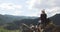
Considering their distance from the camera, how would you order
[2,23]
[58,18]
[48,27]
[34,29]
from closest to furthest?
[34,29] → [48,27] → [58,18] → [2,23]

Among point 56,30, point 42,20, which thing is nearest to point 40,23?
point 42,20

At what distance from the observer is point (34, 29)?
29.2 feet

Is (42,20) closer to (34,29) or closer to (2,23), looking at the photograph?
(34,29)

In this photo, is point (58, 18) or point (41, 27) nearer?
point (41, 27)

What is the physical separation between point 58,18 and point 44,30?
805cm

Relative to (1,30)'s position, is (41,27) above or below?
above

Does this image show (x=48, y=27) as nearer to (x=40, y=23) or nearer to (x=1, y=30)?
(x=40, y=23)

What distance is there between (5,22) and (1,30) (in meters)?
0.94

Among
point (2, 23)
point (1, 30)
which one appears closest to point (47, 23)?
point (2, 23)

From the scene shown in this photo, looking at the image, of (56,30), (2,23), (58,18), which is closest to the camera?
(56,30)

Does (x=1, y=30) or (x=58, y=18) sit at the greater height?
(x=58, y=18)

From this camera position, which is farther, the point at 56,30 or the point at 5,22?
the point at 5,22

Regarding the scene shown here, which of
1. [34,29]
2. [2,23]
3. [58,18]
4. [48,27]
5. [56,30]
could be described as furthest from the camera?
[2,23]

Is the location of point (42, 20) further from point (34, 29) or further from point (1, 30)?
point (1, 30)
